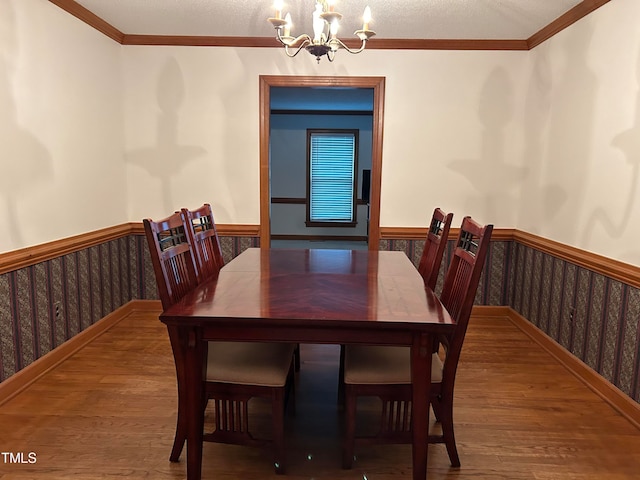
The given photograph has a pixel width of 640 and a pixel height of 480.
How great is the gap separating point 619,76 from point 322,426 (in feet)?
8.02

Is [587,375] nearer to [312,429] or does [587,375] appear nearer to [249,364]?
[312,429]

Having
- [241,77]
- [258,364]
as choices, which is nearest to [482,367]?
[258,364]

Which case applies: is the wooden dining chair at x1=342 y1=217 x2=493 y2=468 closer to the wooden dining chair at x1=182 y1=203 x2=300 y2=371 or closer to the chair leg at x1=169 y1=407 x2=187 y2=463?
the chair leg at x1=169 y1=407 x2=187 y2=463

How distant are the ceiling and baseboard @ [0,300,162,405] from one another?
212 centimetres

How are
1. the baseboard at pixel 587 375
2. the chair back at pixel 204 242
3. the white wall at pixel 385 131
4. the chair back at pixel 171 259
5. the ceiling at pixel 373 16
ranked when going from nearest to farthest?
the chair back at pixel 171 259, the chair back at pixel 204 242, the baseboard at pixel 587 375, the ceiling at pixel 373 16, the white wall at pixel 385 131

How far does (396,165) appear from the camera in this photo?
3.79 m

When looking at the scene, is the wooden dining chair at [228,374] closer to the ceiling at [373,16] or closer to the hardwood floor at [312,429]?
the hardwood floor at [312,429]

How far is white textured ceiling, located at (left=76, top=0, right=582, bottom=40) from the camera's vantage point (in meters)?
2.87

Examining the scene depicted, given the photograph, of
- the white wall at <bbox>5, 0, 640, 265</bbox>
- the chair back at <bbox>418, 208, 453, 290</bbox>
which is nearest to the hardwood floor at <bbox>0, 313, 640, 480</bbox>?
the chair back at <bbox>418, 208, 453, 290</bbox>

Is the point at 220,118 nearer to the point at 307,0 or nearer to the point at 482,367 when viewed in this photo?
the point at 307,0

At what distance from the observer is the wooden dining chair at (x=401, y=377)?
175cm

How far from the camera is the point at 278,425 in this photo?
1.76m

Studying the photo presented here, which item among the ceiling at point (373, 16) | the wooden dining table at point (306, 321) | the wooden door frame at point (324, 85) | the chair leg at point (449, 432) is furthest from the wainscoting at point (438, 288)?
the ceiling at point (373, 16)

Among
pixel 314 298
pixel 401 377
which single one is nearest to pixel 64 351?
pixel 314 298
